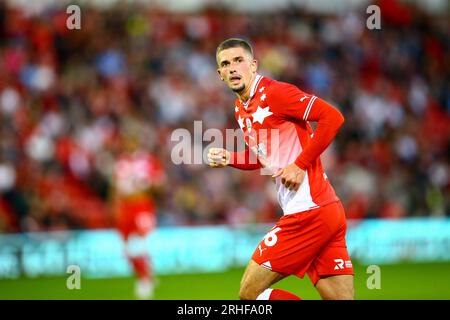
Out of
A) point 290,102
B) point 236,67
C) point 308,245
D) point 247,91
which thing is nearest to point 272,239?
point 308,245

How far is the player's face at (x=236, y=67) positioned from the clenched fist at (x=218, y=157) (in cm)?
49

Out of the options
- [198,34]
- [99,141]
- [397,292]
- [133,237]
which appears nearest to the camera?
[397,292]

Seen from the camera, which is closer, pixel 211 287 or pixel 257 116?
pixel 257 116

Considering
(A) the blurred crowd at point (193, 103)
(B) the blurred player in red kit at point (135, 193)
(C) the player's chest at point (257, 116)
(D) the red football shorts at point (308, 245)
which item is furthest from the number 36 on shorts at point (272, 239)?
(A) the blurred crowd at point (193, 103)

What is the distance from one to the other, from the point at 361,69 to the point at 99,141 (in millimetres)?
6437

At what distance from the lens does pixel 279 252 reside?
5887mm

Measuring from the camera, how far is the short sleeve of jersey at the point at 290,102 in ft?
19.0

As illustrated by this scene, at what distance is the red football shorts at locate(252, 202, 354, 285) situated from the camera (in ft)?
19.3

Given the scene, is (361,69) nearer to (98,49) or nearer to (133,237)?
(98,49)

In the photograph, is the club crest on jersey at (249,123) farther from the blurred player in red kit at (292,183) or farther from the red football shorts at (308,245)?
the red football shorts at (308,245)

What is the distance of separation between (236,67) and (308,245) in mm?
1423

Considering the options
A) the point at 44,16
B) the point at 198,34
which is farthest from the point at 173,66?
the point at 44,16

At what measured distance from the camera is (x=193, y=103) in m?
16.2

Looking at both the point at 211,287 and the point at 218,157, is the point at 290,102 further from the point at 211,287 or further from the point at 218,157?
the point at 211,287
